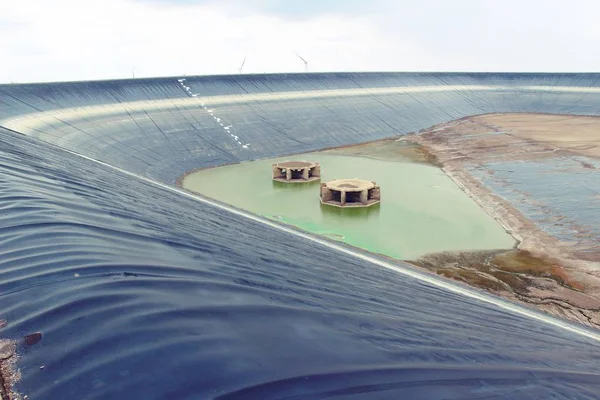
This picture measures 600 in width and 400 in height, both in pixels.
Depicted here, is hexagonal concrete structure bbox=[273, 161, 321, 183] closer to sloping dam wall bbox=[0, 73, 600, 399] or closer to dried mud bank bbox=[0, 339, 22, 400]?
sloping dam wall bbox=[0, 73, 600, 399]

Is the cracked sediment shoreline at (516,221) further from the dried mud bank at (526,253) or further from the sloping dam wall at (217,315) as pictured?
the sloping dam wall at (217,315)

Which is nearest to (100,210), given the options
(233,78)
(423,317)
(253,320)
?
(253,320)

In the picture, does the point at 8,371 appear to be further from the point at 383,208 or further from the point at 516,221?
the point at 516,221

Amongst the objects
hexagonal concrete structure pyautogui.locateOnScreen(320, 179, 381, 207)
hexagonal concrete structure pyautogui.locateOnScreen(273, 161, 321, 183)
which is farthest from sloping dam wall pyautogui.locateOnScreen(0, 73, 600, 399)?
hexagonal concrete structure pyautogui.locateOnScreen(273, 161, 321, 183)

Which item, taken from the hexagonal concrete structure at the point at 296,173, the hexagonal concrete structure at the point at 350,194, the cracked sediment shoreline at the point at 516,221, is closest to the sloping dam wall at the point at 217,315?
the cracked sediment shoreline at the point at 516,221

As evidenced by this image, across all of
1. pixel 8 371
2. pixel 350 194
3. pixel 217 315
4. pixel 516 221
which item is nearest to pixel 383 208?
pixel 350 194

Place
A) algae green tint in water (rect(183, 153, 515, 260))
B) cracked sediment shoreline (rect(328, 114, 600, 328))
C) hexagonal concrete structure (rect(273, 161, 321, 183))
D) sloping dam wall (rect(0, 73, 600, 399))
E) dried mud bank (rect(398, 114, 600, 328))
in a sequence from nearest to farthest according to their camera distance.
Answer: sloping dam wall (rect(0, 73, 600, 399)), dried mud bank (rect(398, 114, 600, 328)), cracked sediment shoreline (rect(328, 114, 600, 328)), algae green tint in water (rect(183, 153, 515, 260)), hexagonal concrete structure (rect(273, 161, 321, 183))
